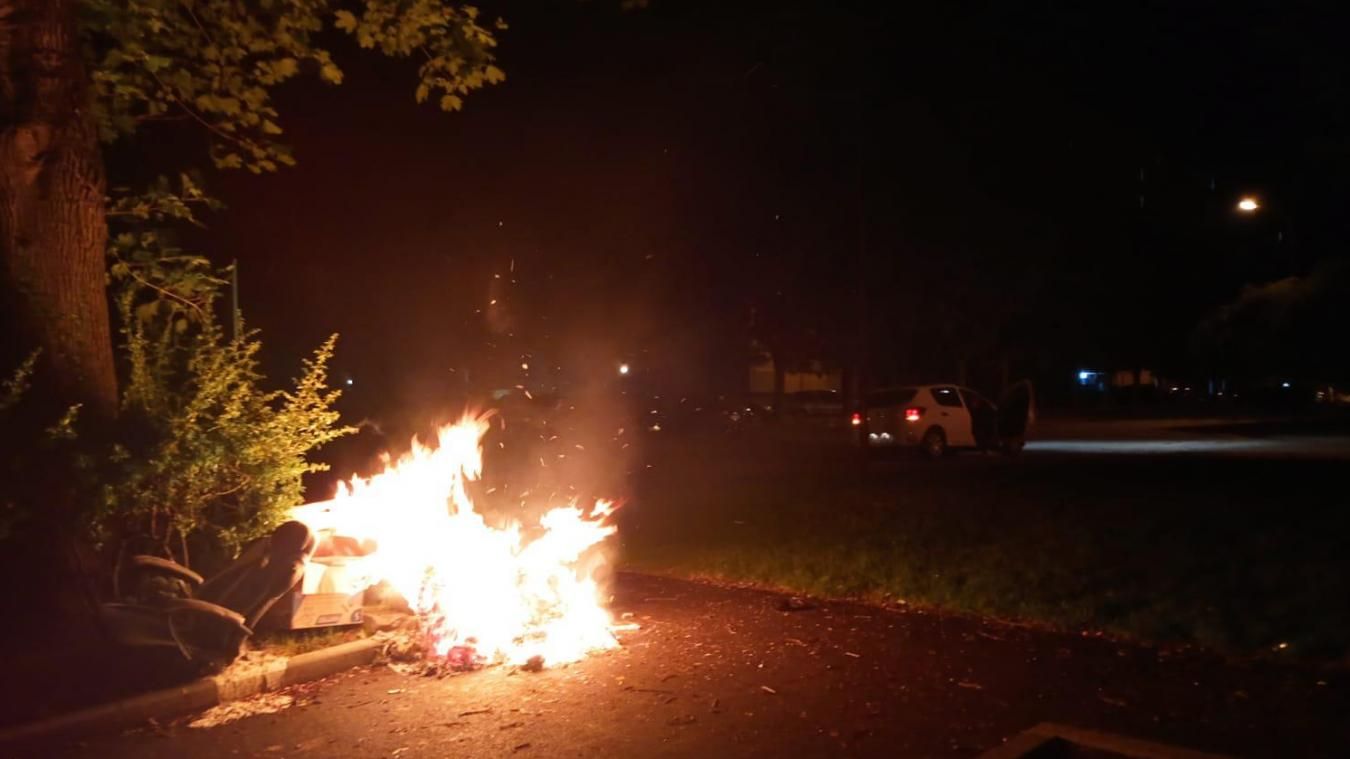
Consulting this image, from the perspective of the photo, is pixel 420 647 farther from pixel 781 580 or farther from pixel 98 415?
pixel 781 580

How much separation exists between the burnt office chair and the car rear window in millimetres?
16740

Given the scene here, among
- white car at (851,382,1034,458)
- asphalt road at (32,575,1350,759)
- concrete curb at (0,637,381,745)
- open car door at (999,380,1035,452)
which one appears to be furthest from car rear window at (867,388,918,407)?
concrete curb at (0,637,381,745)

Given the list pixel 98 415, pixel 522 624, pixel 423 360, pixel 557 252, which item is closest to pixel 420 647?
pixel 522 624

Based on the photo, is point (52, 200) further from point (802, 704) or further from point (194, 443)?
point (802, 704)

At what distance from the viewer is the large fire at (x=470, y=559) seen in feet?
26.0

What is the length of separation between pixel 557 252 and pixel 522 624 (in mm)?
22828

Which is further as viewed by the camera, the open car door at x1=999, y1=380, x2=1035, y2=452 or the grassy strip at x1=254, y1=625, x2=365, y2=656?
the open car door at x1=999, y1=380, x2=1035, y2=452

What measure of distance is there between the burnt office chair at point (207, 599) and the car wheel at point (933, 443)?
55.2 feet

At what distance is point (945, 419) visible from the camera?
75.5 ft

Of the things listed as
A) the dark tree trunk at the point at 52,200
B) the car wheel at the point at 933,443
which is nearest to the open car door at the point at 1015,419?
the car wheel at the point at 933,443

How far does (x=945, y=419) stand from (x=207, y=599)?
1742cm

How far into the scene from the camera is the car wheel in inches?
905

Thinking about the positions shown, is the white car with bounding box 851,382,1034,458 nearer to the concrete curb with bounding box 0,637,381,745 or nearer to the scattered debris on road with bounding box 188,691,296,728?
the concrete curb with bounding box 0,637,381,745

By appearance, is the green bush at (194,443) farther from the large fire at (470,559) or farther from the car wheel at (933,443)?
the car wheel at (933,443)
